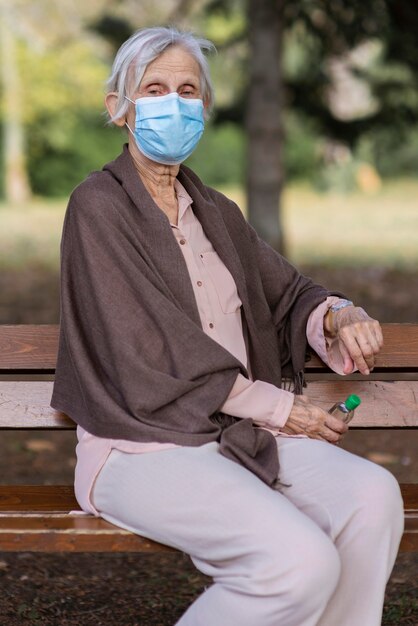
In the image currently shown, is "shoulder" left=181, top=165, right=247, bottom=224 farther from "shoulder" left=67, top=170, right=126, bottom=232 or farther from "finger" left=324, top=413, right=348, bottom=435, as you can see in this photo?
"finger" left=324, top=413, right=348, bottom=435

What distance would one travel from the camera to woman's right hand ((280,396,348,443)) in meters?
3.48

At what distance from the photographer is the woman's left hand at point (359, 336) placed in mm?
3545

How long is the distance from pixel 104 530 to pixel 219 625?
1.58 feet

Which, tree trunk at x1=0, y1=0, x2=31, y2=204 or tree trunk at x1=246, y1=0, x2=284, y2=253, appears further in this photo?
tree trunk at x1=0, y1=0, x2=31, y2=204

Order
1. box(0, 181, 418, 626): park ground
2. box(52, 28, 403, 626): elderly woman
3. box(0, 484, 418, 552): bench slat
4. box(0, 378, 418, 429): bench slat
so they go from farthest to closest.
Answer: box(0, 181, 418, 626): park ground
box(0, 378, 418, 429): bench slat
box(0, 484, 418, 552): bench slat
box(52, 28, 403, 626): elderly woman

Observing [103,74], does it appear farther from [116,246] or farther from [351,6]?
[116,246]

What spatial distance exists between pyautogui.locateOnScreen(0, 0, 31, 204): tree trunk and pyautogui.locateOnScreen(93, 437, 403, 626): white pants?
31.7 m

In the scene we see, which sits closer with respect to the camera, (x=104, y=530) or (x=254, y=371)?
(x=104, y=530)

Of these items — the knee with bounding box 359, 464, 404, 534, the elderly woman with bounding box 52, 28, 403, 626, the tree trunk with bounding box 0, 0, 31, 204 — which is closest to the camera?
the elderly woman with bounding box 52, 28, 403, 626

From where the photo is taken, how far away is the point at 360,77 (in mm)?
14586

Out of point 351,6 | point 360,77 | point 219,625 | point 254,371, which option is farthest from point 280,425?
point 360,77

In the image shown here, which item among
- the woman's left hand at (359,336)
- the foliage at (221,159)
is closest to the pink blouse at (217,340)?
the woman's left hand at (359,336)

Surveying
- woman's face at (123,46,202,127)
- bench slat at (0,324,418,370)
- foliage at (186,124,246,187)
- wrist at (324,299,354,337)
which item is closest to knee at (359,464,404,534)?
wrist at (324,299,354,337)

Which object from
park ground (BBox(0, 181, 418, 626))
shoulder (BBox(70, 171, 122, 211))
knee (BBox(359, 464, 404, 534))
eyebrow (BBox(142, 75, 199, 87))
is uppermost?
eyebrow (BBox(142, 75, 199, 87))
